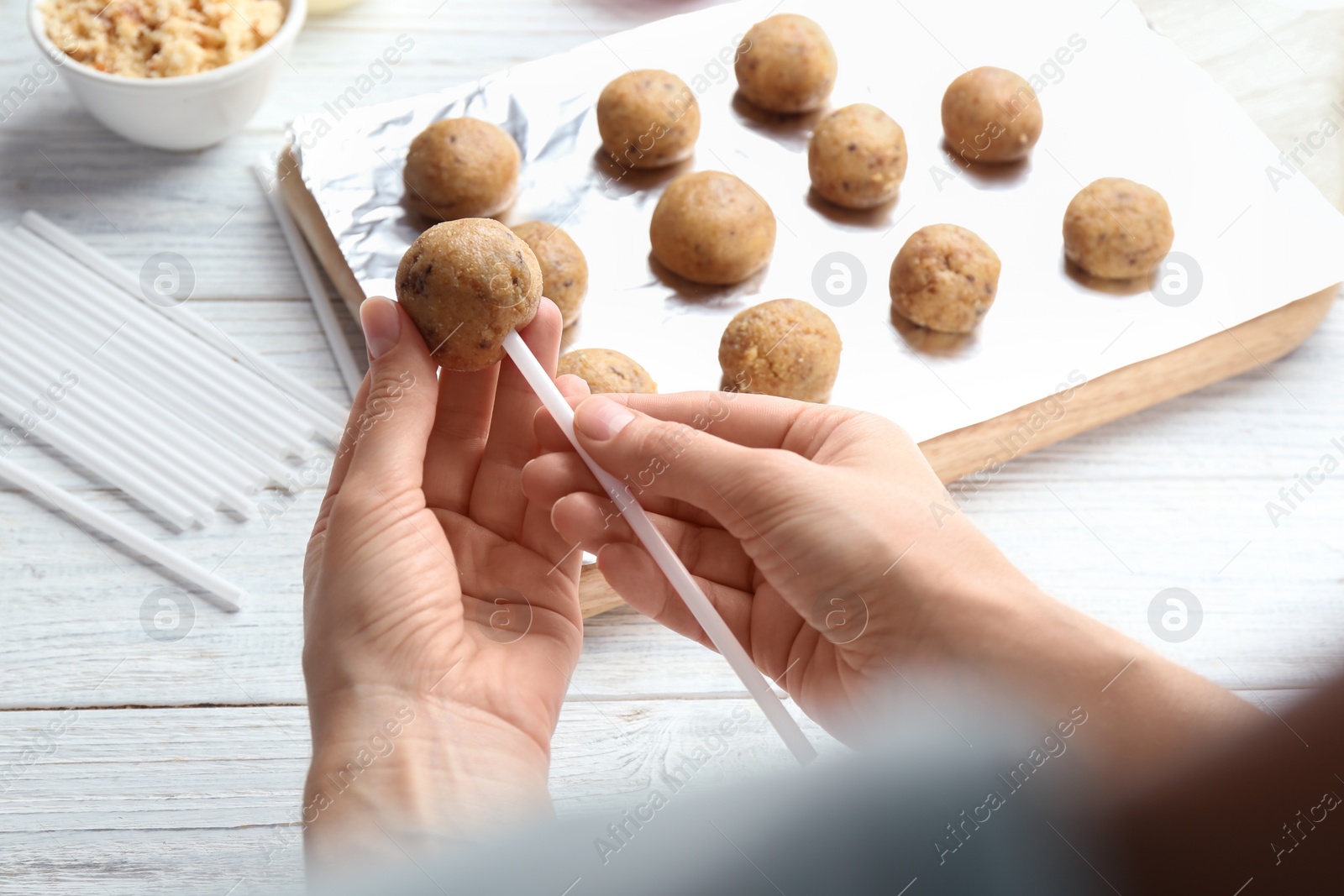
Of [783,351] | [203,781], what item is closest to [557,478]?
[783,351]

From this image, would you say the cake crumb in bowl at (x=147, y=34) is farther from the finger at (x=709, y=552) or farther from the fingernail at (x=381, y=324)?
the finger at (x=709, y=552)

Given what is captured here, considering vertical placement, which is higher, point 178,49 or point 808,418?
point 808,418

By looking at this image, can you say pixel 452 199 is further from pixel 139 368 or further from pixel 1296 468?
pixel 1296 468

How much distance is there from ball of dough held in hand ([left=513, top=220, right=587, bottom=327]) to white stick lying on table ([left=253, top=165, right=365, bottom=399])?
290mm

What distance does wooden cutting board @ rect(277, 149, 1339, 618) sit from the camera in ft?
4.80

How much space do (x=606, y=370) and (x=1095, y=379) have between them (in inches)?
27.5

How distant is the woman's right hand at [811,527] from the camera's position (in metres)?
0.88

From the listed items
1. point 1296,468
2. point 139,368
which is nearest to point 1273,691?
point 1296,468

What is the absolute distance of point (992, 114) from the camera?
5.59ft

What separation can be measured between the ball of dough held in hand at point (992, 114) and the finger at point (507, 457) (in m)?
0.94

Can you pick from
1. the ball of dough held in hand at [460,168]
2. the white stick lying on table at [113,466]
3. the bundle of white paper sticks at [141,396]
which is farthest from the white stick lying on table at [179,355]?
the ball of dough held in hand at [460,168]

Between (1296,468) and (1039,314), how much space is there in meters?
0.43

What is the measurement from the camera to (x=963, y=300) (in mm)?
1511

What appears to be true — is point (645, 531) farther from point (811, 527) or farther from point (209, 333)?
point (209, 333)
